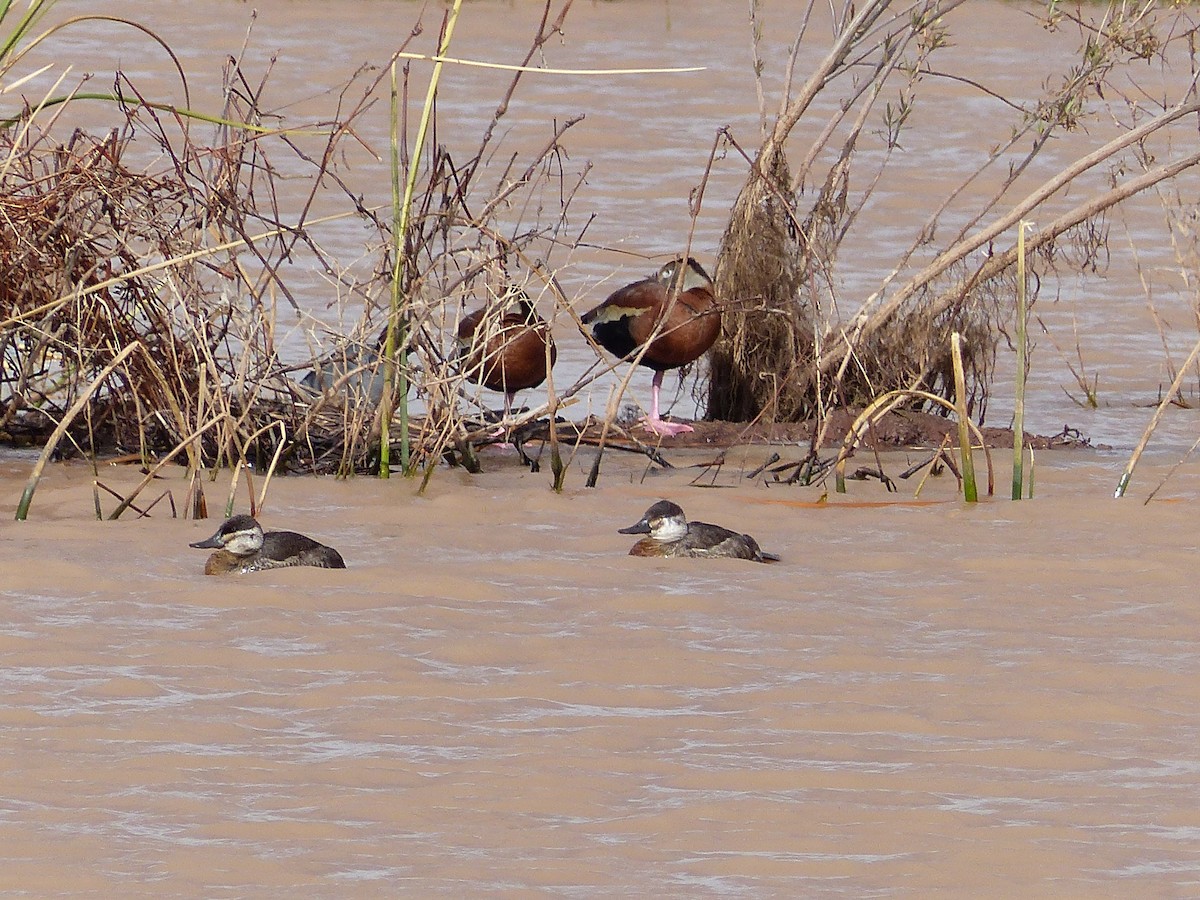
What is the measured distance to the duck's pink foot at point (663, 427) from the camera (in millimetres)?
7309

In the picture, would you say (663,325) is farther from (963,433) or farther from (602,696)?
(602,696)

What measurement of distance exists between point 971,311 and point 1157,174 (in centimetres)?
102

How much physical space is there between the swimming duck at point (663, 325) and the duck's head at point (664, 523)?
1.58 meters

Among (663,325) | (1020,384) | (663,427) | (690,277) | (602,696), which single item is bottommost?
(602,696)

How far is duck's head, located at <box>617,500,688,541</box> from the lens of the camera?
18.0ft

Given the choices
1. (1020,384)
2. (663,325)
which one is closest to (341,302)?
(663,325)

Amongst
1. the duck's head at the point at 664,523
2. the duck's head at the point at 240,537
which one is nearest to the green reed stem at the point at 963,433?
the duck's head at the point at 664,523

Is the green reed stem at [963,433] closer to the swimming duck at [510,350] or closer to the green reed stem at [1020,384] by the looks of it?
the green reed stem at [1020,384]

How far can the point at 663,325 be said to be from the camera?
7.20 m

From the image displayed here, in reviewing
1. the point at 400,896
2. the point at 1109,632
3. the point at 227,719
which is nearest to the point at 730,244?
the point at 1109,632

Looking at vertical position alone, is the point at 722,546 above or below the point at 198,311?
below

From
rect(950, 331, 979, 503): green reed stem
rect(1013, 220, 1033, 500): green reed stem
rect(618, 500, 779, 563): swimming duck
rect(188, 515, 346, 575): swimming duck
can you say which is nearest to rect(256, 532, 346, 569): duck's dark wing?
rect(188, 515, 346, 575): swimming duck

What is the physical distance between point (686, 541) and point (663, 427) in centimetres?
191

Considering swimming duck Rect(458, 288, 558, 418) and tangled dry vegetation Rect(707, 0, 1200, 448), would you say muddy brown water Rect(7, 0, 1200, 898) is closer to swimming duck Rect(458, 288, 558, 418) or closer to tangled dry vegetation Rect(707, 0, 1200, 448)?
swimming duck Rect(458, 288, 558, 418)
